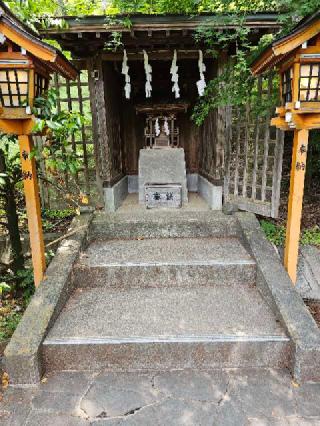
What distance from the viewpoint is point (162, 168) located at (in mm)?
7004

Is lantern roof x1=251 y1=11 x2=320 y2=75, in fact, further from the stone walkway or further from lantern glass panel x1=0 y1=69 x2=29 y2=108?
the stone walkway

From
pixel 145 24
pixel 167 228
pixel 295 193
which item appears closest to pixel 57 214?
pixel 167 228

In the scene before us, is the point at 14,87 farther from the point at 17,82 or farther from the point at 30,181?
the point at 30,181

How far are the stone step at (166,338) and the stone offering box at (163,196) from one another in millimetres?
3190

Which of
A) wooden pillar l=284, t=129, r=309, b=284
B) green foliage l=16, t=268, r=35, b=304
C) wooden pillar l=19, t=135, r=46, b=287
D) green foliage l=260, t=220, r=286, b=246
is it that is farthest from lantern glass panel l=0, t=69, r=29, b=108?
green foliage l=260, t=220, r=286, b=246

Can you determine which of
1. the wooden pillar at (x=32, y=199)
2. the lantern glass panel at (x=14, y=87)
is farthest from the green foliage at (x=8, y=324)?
the lantern glass panel at (x=14, y=87)

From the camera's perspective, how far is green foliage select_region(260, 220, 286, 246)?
541cm

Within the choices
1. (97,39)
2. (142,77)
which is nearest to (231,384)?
(97,39)

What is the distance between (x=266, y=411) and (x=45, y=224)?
5291mm

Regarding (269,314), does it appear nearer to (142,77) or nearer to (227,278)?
(227,278)

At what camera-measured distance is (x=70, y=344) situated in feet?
10.4

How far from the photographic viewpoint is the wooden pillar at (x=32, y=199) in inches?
146

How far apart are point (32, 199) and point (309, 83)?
3480mm

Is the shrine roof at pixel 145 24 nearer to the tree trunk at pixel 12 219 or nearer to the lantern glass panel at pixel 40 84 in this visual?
the lantern glass panel at pixel 40 84
